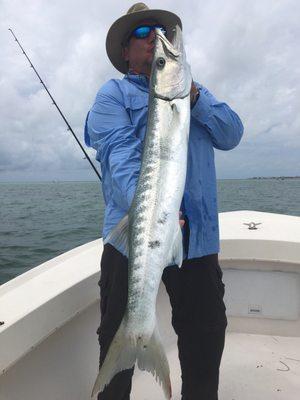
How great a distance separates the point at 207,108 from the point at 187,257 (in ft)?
2.75

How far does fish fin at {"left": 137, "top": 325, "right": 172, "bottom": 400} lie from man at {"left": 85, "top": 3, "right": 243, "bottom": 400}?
18.2 inches

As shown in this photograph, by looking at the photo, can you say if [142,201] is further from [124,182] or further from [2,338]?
[2,338]

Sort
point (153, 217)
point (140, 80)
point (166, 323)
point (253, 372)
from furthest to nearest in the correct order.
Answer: point (166, 323), point (253, 372), point (140, 80), point (153, 217)

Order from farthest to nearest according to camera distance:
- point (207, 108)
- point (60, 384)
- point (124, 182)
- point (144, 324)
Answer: point (60, 384) → point (207, 108) → point (124, 182) → point (144, 324)

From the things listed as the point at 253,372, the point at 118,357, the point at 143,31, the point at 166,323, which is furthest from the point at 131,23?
the point at 253,372

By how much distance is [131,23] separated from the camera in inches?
102

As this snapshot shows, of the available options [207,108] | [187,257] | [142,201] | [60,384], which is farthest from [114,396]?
[207,108]

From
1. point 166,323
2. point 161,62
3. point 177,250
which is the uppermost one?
point 161,62

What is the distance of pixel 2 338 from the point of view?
2201 mm

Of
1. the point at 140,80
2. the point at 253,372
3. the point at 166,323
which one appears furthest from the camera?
the point at 166,323

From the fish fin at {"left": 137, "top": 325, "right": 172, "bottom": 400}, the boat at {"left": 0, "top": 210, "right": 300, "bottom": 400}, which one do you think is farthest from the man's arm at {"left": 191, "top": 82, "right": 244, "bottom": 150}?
the boat at {"left": 0, "top": 210, "right": 300, "bottom": 400}

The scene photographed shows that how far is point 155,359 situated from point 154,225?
61cm

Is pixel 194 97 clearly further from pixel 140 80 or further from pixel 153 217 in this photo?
pixel 153 217

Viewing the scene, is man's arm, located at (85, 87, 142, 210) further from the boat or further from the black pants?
the boat
